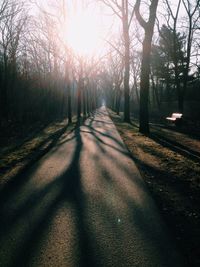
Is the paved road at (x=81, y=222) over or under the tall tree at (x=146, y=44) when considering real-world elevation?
under

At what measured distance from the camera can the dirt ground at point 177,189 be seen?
12.2ft

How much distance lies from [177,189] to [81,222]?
243 cm

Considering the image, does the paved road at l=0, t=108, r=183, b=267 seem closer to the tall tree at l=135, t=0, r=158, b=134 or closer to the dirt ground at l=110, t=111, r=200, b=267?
the dirt ground at l=110, t=111, r=200, b=267

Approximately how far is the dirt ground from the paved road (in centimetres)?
19

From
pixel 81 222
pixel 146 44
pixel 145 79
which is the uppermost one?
pixel 146 44

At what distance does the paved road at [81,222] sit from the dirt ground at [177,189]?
7.5 inches

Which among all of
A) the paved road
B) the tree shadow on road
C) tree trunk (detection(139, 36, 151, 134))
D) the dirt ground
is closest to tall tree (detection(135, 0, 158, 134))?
tree trunk (detection(139, 36, 151, 134))

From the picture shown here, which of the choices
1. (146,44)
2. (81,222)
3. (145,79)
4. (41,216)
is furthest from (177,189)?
(146,44)

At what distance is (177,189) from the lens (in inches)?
224

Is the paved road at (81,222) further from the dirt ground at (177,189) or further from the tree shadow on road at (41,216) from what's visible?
the dirt ground at (177,189)

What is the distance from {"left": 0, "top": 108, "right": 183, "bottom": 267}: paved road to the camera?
327 centimetres

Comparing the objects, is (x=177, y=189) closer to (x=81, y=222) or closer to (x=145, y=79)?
(x=81, y=222)

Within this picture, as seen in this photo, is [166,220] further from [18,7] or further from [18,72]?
[18,72]

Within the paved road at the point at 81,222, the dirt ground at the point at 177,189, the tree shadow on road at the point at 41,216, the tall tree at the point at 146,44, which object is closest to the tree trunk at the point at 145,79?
the tall tree at the point at 146,44
